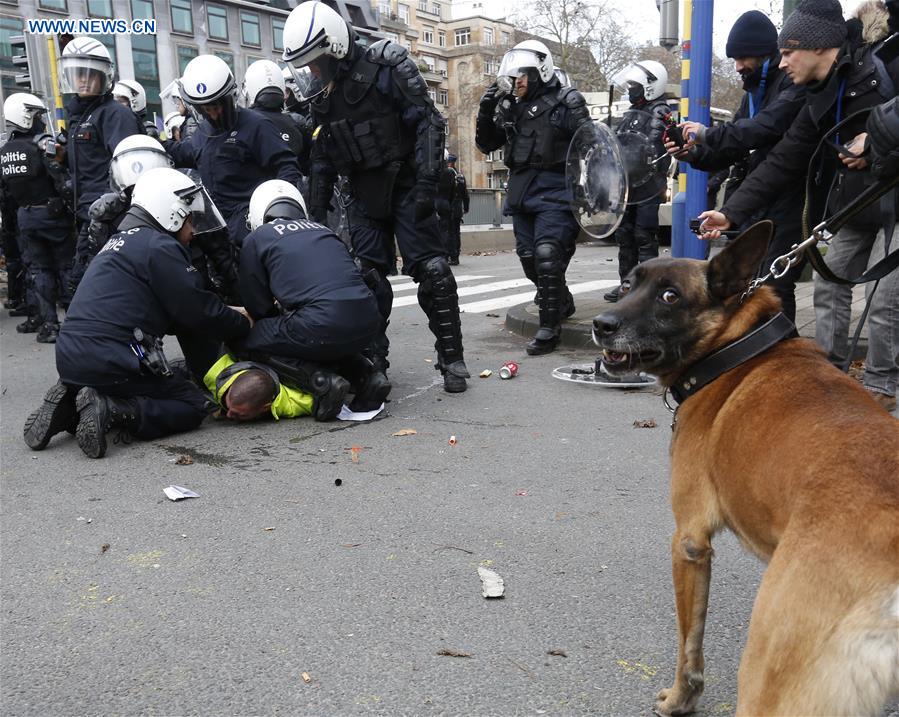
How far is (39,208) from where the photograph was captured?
336 inches

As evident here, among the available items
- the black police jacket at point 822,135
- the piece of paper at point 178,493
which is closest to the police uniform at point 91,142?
the piece of paper at point 178,493

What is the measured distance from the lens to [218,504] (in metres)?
3.70

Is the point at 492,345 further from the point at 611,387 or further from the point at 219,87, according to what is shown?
the point at 219,87

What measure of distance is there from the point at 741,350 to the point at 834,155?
2.50m

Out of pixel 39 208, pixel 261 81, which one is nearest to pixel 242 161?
pixel 261 81

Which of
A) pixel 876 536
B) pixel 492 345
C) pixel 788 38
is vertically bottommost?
pixel 492 345

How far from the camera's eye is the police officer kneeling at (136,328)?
456 cm

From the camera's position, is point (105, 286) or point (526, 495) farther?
point (105, 286)

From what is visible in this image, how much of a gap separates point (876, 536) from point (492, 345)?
6.15 metres

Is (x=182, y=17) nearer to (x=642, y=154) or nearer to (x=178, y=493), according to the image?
(x=642, y=154)

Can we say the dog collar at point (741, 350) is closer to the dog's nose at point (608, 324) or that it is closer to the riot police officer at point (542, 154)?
the dog's nose at point (608, 324)

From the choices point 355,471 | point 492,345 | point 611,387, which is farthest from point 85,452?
point 492,345

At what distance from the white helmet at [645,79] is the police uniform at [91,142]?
4.23 m

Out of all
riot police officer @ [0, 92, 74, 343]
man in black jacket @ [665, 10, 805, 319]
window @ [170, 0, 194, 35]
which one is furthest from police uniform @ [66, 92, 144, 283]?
window @ [170, 0, 194, 35]
